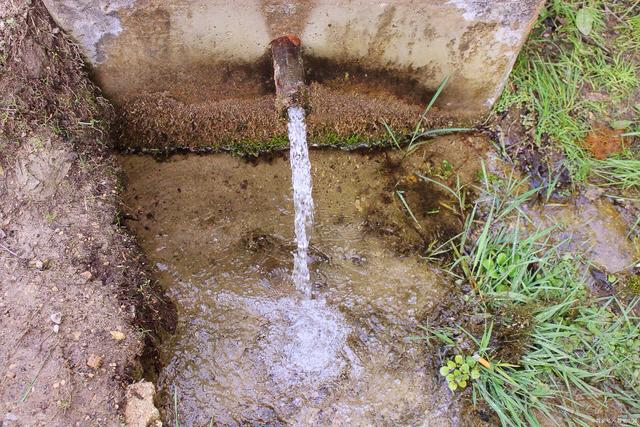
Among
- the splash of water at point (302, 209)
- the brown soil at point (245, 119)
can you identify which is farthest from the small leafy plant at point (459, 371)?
the brown soil at point (245, 119)

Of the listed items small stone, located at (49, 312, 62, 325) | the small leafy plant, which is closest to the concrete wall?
small stone, located at (49, 312, 62, 325)

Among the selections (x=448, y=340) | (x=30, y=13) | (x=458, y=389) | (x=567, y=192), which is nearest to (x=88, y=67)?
(x=30, y=13)

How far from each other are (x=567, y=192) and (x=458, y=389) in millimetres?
1212

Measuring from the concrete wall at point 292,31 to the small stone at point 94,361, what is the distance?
1.27 metres

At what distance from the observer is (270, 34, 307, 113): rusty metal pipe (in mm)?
2238

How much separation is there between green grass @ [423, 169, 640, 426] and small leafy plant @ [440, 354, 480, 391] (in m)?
0.04

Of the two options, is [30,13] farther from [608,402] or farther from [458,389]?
[608,402]

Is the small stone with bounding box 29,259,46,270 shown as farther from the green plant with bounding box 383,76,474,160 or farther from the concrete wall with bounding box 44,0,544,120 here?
the green plant with bounding box 383,76,474,160

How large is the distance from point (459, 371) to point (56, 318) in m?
1.78

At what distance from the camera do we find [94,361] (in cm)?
197

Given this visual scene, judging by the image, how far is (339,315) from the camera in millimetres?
2559

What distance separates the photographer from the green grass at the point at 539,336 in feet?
7.52

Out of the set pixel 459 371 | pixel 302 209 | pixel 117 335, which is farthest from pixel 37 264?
pixel 459 371

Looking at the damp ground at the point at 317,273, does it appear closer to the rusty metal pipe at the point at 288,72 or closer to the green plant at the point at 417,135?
the green plant at the point at 417,135
